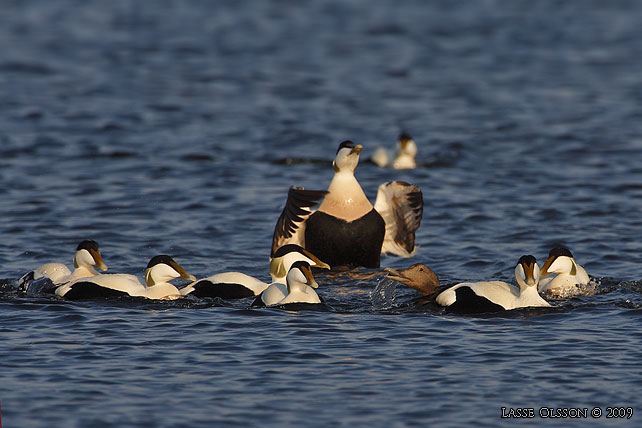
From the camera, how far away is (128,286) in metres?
10.6

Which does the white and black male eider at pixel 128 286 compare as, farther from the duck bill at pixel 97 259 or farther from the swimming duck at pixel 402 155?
the swimming duck at pixel 402 155

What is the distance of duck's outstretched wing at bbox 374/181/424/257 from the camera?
13266 millimetres

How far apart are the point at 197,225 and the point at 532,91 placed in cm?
1293

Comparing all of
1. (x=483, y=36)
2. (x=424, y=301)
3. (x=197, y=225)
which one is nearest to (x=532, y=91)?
(x=483, y=36)

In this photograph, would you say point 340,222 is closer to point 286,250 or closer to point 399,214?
point 399,214

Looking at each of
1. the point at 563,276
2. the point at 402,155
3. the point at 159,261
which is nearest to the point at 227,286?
the point at 159,261

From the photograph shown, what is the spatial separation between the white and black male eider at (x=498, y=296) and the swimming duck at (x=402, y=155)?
8641 millimetres

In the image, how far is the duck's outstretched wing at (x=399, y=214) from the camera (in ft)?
43.5

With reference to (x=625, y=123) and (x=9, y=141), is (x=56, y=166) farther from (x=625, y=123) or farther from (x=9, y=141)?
(x=625, y=123)

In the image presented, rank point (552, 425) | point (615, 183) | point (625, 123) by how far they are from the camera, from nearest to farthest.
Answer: point (552, 425) < point (615, 183) < point (625, 123)

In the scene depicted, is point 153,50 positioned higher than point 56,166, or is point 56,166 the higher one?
point 153,50

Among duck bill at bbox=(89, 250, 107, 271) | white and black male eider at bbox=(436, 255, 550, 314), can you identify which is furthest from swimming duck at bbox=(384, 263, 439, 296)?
duck bill at bbox=(89, 250, 107, 271)

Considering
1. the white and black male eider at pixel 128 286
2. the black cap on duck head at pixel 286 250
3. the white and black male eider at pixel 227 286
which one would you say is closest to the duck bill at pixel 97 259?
the white and black male eider at pixel 128 286

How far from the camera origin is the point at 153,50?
31031 millimetres
